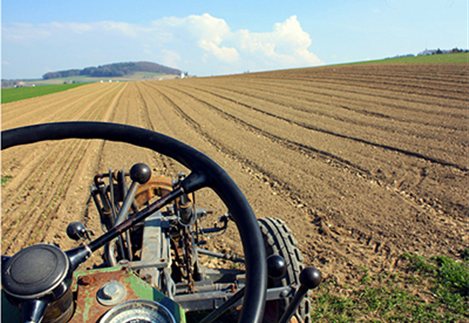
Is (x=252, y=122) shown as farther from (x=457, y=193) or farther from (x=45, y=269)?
(x=45, y=269)

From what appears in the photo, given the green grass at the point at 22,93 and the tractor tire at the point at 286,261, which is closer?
the tractor tire at the point at 286,261

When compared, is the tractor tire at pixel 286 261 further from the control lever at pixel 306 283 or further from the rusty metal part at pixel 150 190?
the control lever at pixel 306 283

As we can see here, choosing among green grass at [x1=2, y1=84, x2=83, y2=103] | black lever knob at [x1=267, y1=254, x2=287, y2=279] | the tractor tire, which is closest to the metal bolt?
black lever knob at [x1=267, y1=254, x2=287, y2=279]

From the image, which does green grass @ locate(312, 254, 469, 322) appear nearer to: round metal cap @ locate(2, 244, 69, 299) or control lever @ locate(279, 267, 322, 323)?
control lever @ locate(279, 267, 322, 323)

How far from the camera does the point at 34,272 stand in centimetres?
85

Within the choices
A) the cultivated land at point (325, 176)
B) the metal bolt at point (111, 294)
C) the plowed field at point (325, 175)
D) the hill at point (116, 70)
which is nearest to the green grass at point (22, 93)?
the plowed field at point (325, 175)

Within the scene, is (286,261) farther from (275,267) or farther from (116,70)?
(116,70)

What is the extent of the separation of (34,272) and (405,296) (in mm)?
3298

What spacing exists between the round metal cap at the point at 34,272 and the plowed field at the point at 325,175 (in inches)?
127

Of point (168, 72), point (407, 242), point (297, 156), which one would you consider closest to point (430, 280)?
point (407, 242)

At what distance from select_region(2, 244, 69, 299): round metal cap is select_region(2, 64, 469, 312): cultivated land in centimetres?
321

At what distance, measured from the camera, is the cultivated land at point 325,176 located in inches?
176

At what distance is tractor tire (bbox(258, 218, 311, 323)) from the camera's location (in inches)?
93.4

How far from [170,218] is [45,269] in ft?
5.80
